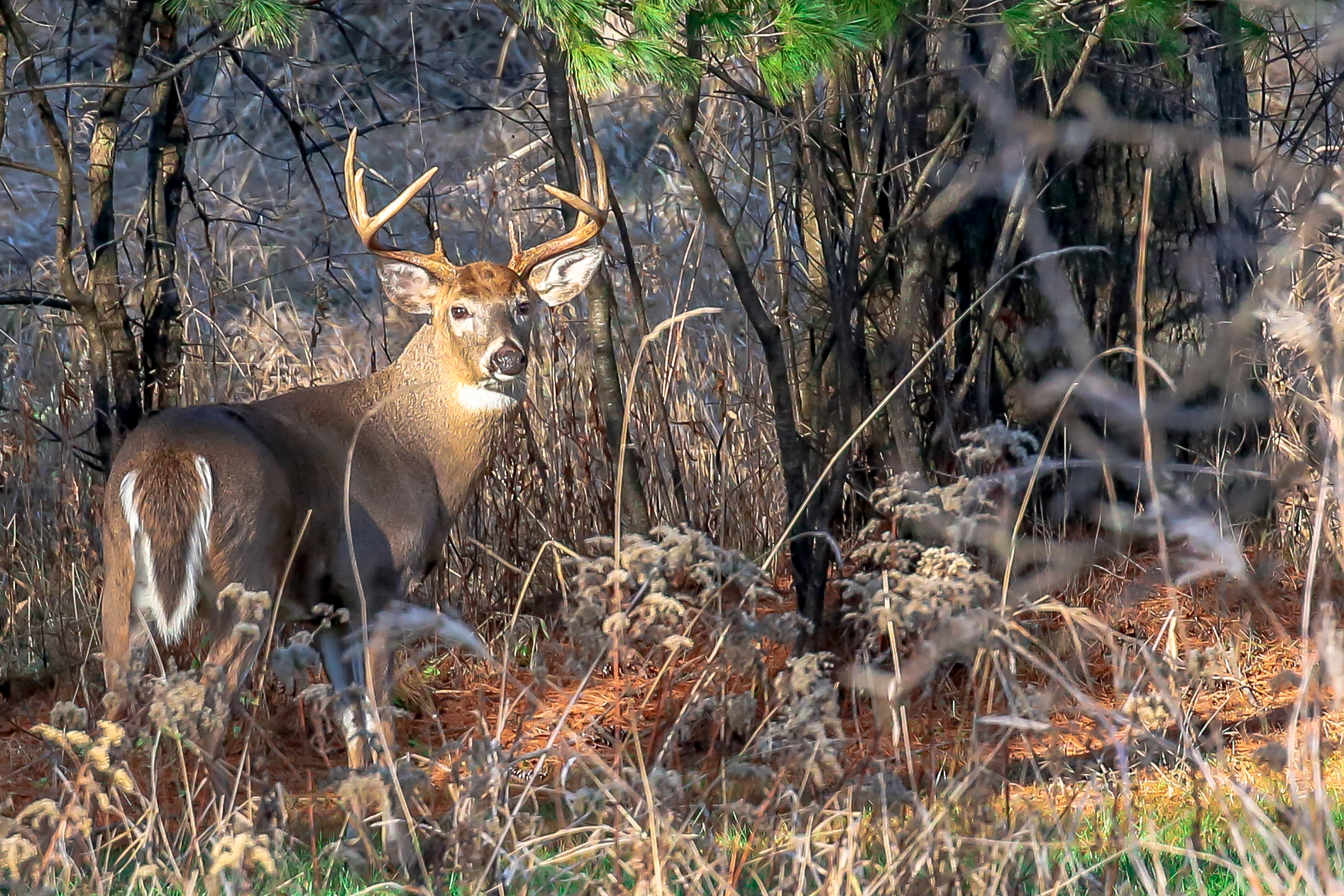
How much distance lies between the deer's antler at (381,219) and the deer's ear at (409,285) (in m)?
0.03

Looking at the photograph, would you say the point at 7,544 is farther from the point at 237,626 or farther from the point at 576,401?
the point at 237,626

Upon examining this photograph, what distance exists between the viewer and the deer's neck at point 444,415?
5293mm

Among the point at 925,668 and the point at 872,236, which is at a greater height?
the point at 872,236

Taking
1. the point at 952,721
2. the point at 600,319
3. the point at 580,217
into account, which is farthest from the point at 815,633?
the point at 580,217

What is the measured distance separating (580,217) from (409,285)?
0.62 metres

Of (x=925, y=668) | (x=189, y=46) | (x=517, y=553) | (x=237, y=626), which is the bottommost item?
(x=517, y=553)

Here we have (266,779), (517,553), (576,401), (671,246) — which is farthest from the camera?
(671,246)

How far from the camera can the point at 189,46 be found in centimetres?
518

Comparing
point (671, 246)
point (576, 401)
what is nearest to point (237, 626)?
point (576, 401)

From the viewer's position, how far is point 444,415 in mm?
5363

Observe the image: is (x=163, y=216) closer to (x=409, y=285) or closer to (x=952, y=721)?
(x=409, y=285)

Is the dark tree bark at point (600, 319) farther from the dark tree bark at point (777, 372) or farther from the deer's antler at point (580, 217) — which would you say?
the dark tree bark at point (777, 372)

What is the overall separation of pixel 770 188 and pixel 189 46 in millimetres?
1898

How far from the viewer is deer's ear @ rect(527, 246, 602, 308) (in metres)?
5.34
